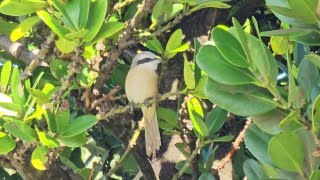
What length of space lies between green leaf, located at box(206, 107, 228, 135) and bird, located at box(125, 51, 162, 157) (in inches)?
5.7

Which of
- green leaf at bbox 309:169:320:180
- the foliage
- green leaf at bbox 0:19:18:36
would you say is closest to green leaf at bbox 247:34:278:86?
the foliage

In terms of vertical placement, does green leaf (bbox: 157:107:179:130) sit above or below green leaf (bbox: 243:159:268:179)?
below

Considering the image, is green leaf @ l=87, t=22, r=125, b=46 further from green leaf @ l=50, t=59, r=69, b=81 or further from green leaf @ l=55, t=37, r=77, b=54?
green leaf @ l=50, t=59, r=69, b=81

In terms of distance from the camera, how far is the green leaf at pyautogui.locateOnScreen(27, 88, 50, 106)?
1593 millimetres

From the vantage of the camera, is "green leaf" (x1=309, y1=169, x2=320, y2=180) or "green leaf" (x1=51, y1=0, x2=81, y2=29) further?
"green leaf" (x1=51, y1=0, x2=81, y2=29)

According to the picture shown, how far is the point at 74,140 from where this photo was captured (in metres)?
1.65

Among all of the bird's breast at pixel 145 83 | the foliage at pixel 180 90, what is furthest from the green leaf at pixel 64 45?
the bird's breast at pixel 145 83

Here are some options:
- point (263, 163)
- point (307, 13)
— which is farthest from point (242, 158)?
point (307, 13)

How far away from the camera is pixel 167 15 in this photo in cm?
181

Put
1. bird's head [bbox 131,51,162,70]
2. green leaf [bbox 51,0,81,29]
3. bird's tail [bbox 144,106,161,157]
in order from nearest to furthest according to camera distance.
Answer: green leaf [bbox 51,0,81,29] → bird's tail [bbox 144,106,161,157] → bird's head [bbox 131,51,162,70]

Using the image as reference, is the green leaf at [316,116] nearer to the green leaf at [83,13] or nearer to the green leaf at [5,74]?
the green leaf at [83,13]

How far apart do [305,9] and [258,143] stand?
0.28m

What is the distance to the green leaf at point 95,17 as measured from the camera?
59.2 inches

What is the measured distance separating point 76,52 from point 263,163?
46 centimetres
